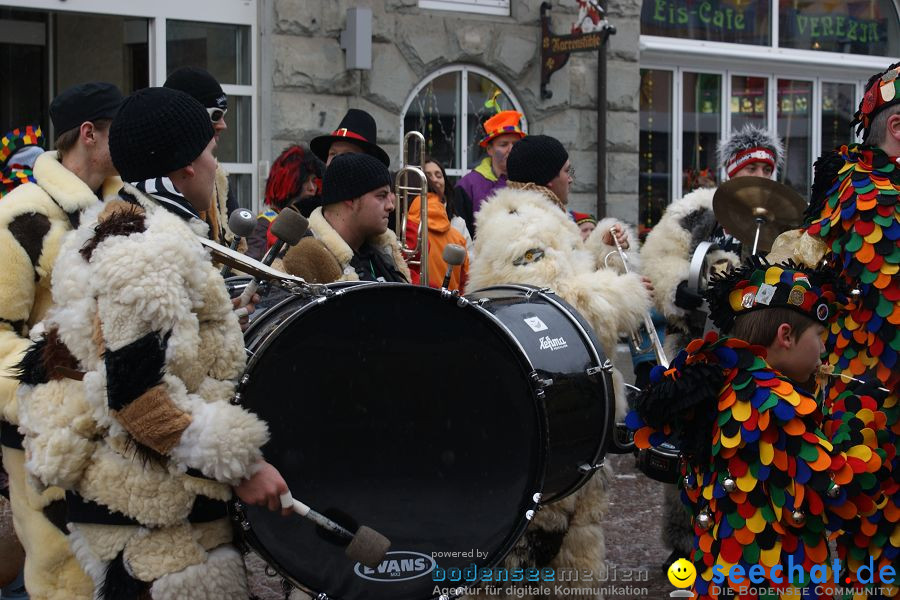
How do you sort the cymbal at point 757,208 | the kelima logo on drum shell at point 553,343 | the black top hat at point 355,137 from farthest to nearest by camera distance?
the black top hat at point 355,137
the cymbal at point 757,208
the kelima logo on drum shell at point 553,343

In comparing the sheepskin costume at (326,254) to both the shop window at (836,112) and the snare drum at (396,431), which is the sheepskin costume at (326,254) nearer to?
the snare drum at (396,431)

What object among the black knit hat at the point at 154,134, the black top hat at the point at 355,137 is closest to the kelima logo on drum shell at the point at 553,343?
the black knit hat at the point at 154,134

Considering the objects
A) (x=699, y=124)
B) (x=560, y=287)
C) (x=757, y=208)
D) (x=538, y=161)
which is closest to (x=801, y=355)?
(x=560, y=287)

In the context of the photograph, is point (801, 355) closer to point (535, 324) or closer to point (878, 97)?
point (535, 324)

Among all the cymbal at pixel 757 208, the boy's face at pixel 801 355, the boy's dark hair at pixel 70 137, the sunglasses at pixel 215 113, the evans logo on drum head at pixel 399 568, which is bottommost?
the evans logo on drum head at pixel 399 568

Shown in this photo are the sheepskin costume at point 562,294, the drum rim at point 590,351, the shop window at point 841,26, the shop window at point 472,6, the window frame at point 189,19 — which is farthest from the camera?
the shop window at point 841,26

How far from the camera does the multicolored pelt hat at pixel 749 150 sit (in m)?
6.24

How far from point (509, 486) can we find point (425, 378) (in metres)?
0.48

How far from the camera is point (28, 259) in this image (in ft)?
11.3

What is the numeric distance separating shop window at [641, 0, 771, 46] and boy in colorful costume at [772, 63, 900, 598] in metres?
7.20

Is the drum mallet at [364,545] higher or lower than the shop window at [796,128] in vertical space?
lower

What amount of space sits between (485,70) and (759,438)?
684 cm

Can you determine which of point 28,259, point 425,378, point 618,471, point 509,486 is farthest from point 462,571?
point 618,471

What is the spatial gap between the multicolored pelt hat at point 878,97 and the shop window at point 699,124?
23.8ft
